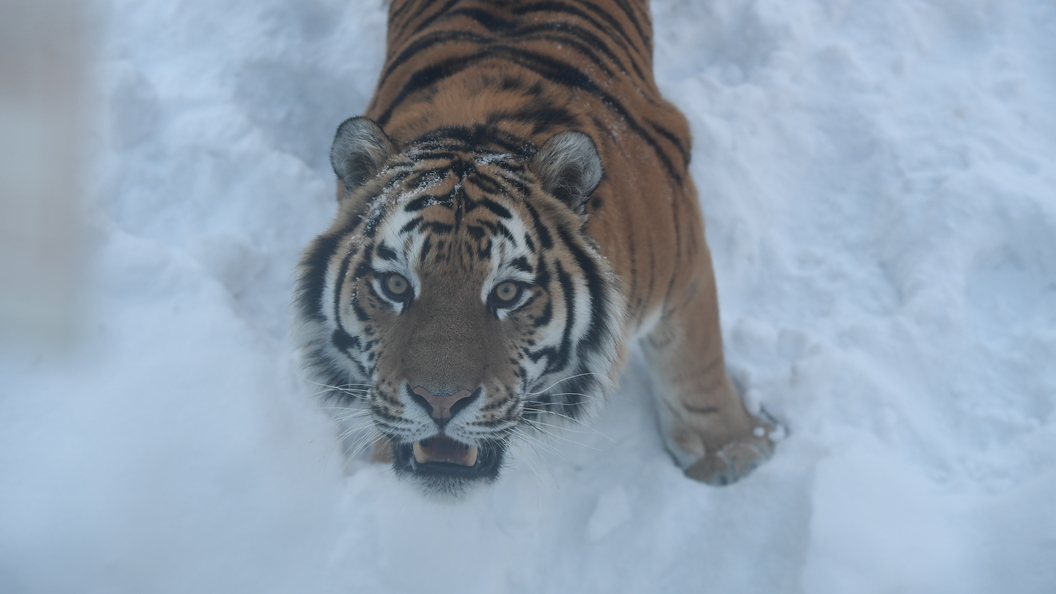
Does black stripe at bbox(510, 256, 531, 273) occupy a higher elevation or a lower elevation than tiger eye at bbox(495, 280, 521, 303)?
higher

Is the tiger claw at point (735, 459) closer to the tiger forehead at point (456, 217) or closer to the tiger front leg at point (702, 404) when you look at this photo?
the tiger front leg at point (702, 404)

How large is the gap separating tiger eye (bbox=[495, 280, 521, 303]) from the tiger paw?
78cm

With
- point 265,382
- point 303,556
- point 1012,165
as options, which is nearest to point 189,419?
point 265,382

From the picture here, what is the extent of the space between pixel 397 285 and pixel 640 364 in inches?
35.0

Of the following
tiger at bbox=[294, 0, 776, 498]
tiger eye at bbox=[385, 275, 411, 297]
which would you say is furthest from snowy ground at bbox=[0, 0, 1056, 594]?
tiger eye at bbox=[385, 275, 411, 297]

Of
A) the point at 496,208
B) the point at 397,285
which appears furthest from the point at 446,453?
the point at 496,208

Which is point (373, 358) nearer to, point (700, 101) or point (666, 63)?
point (700, 101)

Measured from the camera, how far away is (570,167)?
1048 millimetres

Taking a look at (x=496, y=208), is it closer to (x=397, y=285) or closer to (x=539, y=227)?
(x=539, y=227)

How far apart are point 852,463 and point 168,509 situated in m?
1.35

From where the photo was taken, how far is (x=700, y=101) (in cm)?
207

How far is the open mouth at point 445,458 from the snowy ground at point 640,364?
1.25 ft

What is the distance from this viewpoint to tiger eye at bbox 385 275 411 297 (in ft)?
3.30

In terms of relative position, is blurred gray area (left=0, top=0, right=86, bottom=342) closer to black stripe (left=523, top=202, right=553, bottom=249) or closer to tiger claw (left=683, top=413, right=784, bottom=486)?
black stripe (left=523, top=202, right=553, bottom=249)
